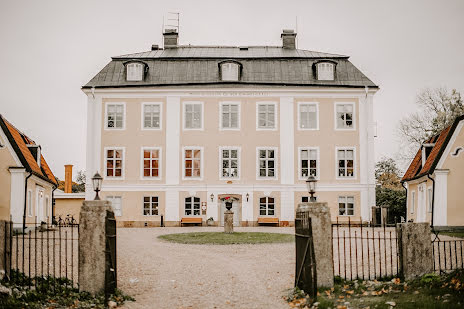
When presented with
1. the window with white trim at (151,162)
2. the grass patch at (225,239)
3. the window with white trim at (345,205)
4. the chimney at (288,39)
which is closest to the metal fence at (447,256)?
the grass patch at (225,239)

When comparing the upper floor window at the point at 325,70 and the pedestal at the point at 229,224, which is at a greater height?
the upper floor window at the point at 325,70

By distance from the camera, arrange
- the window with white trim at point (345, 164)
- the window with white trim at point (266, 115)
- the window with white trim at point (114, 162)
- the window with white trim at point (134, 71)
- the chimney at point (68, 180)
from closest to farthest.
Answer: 1. the window with white trim at point (345, 164)
2. the window with white trim at point (114, 162)
3. the window with white trim at point (266, 115)
4. the window with white trim at point (134, 71)
5. the chimney at point (68, 180)

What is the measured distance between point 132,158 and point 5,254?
85.3 feet

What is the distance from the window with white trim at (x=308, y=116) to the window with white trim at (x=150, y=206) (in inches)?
422

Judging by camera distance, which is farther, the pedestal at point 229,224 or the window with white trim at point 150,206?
the window with white trim at point 150,206

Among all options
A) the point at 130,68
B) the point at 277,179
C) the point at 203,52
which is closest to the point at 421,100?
the point at 277,179

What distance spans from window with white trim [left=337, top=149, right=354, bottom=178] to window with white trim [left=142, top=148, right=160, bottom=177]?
38.5 ft

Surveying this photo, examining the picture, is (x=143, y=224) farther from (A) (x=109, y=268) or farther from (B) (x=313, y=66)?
(A) (x=109, y=268)

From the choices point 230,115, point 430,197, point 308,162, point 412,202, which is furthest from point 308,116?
point 430,197

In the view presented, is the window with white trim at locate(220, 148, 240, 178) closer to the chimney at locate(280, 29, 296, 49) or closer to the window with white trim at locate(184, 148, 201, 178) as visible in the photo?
the window with white trim at locate(184, 148, 201, 178)

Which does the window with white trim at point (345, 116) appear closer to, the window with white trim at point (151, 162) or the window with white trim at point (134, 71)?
the window with white trim at point (151, 162)

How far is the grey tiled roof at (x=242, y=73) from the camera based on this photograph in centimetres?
3741

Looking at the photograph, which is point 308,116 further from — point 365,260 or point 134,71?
point 365,260

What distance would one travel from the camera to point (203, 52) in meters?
40.7
